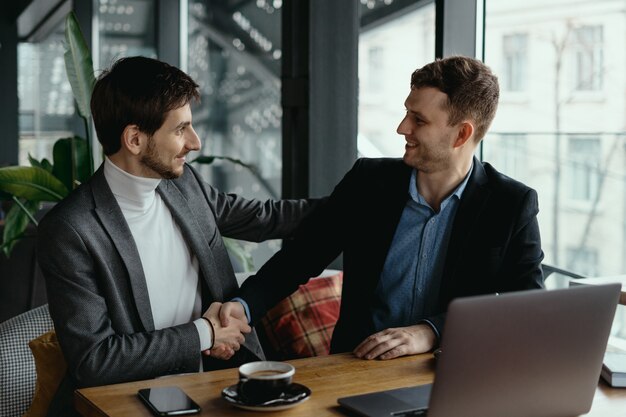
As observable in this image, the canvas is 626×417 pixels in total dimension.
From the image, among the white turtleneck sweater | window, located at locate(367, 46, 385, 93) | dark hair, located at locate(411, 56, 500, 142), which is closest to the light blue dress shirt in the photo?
dark hair, located at locate(411, 56, 500, 142)

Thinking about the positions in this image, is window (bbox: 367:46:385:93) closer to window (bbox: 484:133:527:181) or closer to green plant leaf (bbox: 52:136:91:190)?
window (bbox: 484:133:527:181)

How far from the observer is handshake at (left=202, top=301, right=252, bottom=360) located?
2.15 m

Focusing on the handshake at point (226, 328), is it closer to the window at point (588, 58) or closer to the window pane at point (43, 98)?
the window at point (588, 58)

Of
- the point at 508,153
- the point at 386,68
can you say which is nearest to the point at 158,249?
the point at 508,153

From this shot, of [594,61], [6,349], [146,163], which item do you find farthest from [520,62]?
[6,349]

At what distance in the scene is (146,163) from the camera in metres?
2.25

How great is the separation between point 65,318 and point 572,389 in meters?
1.18

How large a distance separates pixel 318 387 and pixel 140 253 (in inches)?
28.4

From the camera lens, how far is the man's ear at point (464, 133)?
232 centimetres

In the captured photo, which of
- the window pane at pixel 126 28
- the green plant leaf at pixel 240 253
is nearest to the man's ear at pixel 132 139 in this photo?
the green plant leaf at pixel 240 253

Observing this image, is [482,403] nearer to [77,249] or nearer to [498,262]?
[498,262]

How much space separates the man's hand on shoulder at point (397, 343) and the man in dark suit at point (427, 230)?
0.49ft

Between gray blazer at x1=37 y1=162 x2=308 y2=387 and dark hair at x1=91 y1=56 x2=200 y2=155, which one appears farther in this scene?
dark hair at x1=91 y1=56 x2=200 y2=155

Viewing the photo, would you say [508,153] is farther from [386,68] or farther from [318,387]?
[386,68]
